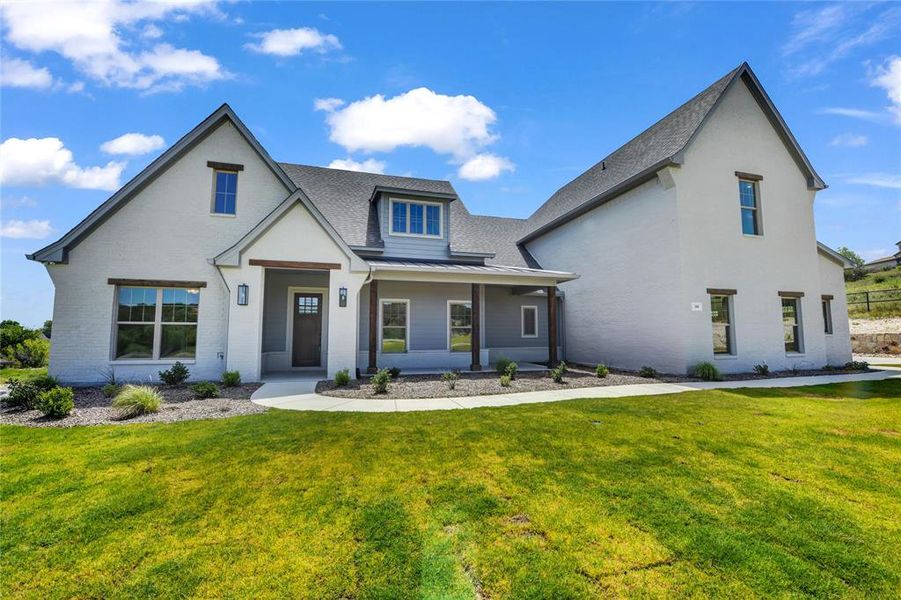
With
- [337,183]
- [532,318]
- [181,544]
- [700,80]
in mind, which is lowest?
[181,544]

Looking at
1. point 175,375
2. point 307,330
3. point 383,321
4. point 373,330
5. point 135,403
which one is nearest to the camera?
point 135,403

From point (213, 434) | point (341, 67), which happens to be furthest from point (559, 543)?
point (341, 67)

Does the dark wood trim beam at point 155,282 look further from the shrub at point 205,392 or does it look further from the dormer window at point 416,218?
the dormer window at point 416,218

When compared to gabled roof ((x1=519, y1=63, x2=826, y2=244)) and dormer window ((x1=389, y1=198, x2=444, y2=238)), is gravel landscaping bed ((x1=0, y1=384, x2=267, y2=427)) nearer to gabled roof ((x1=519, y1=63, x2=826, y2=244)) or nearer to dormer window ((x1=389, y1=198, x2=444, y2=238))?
dormer window ((x1=389, y1=198, x2=444, y2=238))

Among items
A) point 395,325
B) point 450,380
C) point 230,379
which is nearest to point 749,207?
point 450,380

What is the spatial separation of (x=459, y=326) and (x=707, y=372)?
8829mm

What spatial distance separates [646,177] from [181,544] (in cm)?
1579

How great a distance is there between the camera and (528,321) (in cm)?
1833

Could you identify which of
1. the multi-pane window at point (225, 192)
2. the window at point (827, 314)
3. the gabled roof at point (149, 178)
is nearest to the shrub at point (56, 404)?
the gabled roof at point (149, 178)

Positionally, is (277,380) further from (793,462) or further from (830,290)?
(830,290)

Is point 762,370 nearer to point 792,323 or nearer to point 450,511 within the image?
point 792,323

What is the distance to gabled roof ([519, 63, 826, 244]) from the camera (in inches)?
534

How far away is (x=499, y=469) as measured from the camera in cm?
468

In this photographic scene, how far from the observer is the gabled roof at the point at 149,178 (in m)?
10.4
